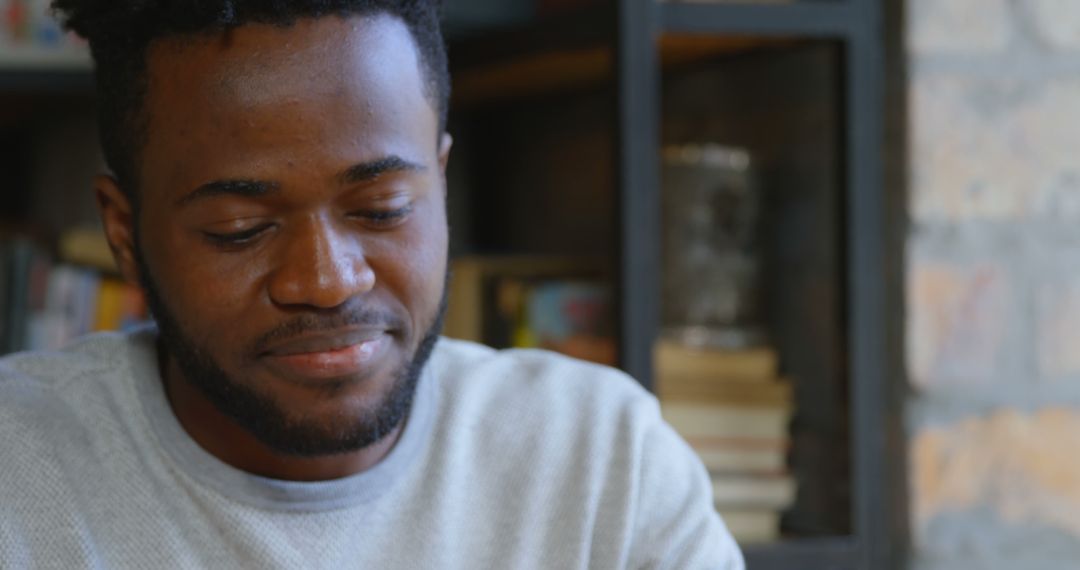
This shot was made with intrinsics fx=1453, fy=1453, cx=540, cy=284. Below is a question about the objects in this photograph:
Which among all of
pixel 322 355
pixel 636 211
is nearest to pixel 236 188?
pixel 322 355

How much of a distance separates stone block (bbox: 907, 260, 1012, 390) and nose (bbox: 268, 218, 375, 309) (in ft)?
2.70

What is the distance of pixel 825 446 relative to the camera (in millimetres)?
1647

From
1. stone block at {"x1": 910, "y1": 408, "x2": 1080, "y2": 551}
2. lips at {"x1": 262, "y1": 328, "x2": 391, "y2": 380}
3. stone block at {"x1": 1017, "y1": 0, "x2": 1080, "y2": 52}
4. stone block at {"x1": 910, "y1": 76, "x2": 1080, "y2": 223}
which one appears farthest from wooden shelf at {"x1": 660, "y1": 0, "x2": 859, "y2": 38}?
lips at {"x1": 262, "y1": 328, "x2": 391, "y2": 380}

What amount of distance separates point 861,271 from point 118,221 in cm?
83

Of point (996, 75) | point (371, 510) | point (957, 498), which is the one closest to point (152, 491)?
point (371, 510)

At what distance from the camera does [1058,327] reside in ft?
5.32

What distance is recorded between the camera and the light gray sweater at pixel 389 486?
3.21 feet

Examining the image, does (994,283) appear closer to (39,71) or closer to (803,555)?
(803,555)

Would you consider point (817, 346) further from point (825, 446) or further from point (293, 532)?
point (293, 532)

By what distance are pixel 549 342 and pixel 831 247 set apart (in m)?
0.37

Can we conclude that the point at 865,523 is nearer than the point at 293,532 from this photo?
No

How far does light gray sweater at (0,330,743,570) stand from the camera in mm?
978

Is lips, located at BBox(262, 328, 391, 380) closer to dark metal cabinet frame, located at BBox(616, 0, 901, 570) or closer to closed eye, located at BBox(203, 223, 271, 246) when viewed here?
closed eye, located at BBox(203, 223, 271, 246)

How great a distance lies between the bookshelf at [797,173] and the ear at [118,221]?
590mm
